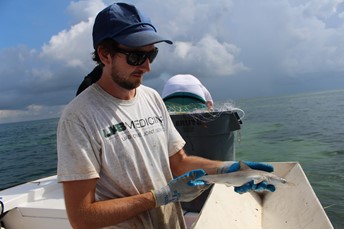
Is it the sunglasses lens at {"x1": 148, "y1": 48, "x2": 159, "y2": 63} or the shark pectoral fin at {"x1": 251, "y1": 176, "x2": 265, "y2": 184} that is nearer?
the sunglasses lens at {"x1": 148, "y1": 48, "x2": 159, "y2": 63}

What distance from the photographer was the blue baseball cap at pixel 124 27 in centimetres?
182

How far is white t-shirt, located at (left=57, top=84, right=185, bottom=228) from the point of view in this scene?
172 cm

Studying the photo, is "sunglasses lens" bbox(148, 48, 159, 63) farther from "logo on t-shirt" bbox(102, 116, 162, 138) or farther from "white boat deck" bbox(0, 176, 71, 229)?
"white boat deck" bbox(0, 176, 71, 229)

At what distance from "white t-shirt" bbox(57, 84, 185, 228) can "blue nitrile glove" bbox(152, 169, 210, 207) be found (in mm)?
104

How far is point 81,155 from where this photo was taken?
171cm

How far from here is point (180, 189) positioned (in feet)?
6.74

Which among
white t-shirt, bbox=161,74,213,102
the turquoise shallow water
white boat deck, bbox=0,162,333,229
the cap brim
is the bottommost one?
the turquoise shallow water

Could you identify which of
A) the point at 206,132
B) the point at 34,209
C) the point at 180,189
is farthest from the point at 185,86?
the point at 180,189

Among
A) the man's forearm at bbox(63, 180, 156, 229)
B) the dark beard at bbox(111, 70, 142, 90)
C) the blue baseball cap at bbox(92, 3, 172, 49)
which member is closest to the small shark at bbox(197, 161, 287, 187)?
the man's forearm at bbox(63, 180, 156, 229)

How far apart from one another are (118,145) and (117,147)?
0.05ft

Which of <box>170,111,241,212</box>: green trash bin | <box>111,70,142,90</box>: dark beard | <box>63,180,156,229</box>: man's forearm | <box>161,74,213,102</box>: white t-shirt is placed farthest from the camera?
<box>161,74,213,102</box>: white t-shirt

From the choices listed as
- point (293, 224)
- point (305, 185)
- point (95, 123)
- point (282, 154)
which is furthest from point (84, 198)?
point (282, 154)

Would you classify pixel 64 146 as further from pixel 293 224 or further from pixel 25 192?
pixel 25 192

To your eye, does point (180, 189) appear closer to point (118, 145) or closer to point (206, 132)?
point (118, 145)
